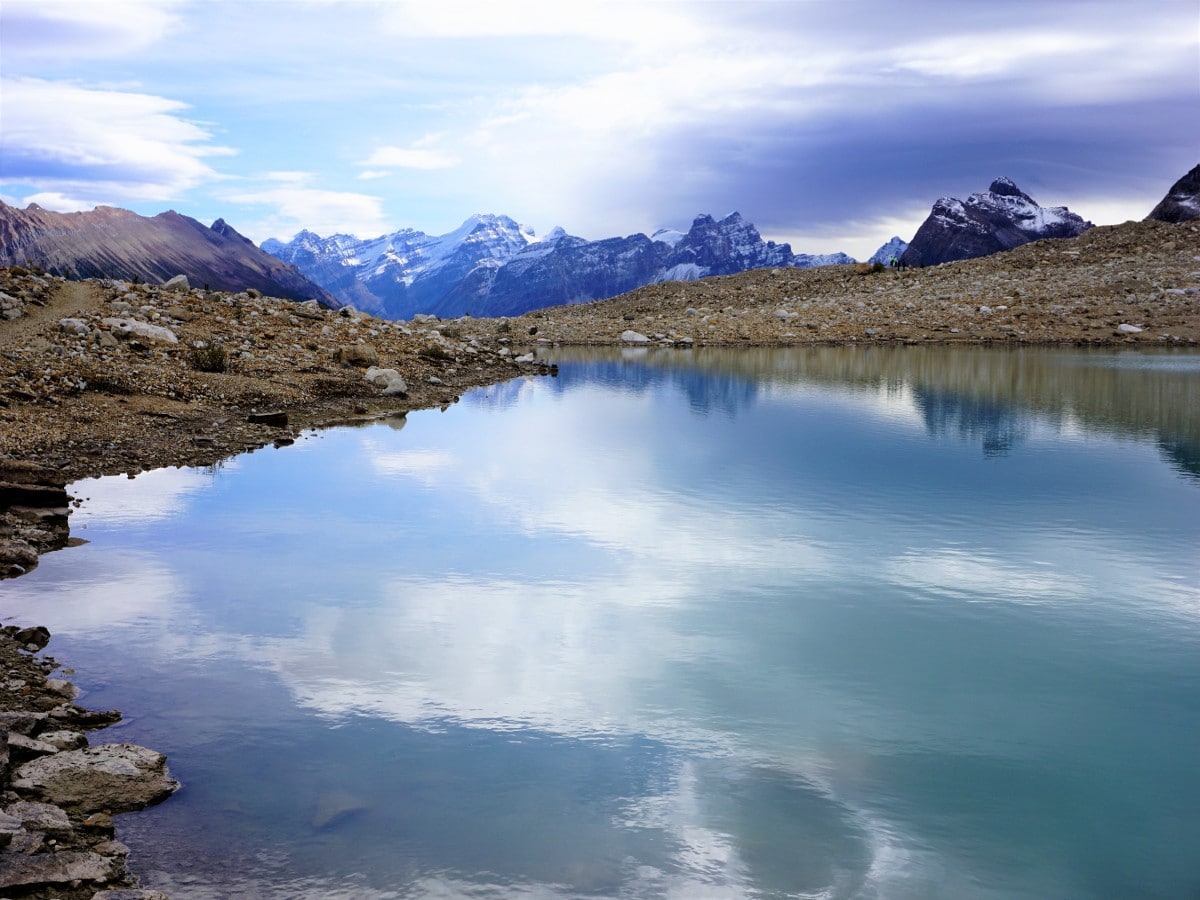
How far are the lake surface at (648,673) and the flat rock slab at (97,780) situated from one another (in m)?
0.21

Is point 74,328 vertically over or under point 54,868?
over

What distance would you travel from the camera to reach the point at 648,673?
10.5m

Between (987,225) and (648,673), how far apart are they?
185 meters

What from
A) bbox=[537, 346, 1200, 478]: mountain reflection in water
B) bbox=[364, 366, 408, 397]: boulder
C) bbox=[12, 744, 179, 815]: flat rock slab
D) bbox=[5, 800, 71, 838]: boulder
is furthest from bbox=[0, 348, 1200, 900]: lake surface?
bbox=[364, 366, 408, 397]: boulder

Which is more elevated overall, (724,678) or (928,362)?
(928,362)

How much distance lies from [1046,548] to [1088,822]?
8378mm

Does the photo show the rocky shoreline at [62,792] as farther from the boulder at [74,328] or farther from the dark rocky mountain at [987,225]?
the dark rocky mountain at [987,225]

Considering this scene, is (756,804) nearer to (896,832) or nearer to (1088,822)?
(896,832)

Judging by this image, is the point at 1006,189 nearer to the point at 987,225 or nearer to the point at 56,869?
the point at 987,225

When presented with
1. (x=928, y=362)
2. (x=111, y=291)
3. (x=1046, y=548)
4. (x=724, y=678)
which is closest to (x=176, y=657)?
(x=724, y=678)

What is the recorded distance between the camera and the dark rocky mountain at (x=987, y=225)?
561 ft

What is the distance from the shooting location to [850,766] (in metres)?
8.49

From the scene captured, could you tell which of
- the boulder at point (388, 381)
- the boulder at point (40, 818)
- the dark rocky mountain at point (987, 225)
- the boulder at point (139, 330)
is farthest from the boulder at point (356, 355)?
the dark rocky mountain at point (987, 225)

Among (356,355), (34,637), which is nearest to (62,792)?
(34,637)
